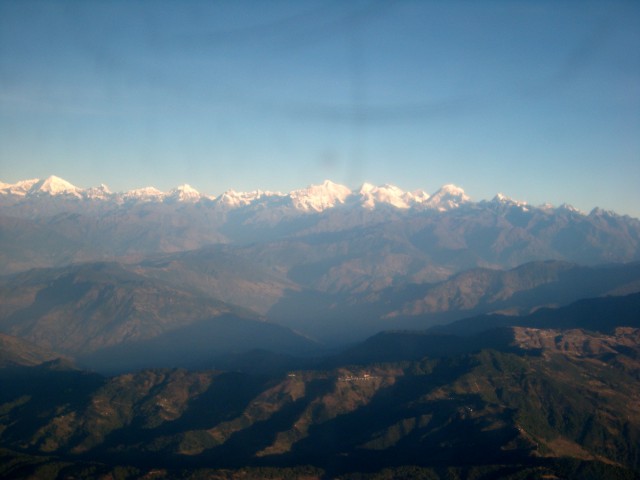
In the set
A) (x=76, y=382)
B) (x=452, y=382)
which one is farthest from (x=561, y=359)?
(x=76, y=382)

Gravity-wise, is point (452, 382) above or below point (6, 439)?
above

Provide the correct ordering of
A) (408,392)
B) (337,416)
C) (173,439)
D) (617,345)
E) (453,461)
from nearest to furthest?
1. (453,461)
2. (173,439)
3. (337,416)
4. (408,392)
5. (617,345)

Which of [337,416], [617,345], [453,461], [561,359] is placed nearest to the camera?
[453,461]

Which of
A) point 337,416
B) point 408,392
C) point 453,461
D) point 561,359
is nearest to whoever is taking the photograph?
point 453,461

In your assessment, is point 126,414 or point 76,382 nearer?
point 126,414

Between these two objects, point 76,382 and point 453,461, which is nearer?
point 453,461

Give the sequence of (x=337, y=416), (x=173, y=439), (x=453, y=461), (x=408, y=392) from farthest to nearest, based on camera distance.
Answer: (x=408, y=392)
(x=337, y=416)
(x=173, y=439)
(x=453, y=461)

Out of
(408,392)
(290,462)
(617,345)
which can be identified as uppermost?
(617,345)

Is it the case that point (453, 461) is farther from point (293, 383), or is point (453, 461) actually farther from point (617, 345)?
point (617, 345)

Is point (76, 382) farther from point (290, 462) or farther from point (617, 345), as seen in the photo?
point (617, 345)

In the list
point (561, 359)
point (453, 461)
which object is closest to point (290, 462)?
point (453, 461)
